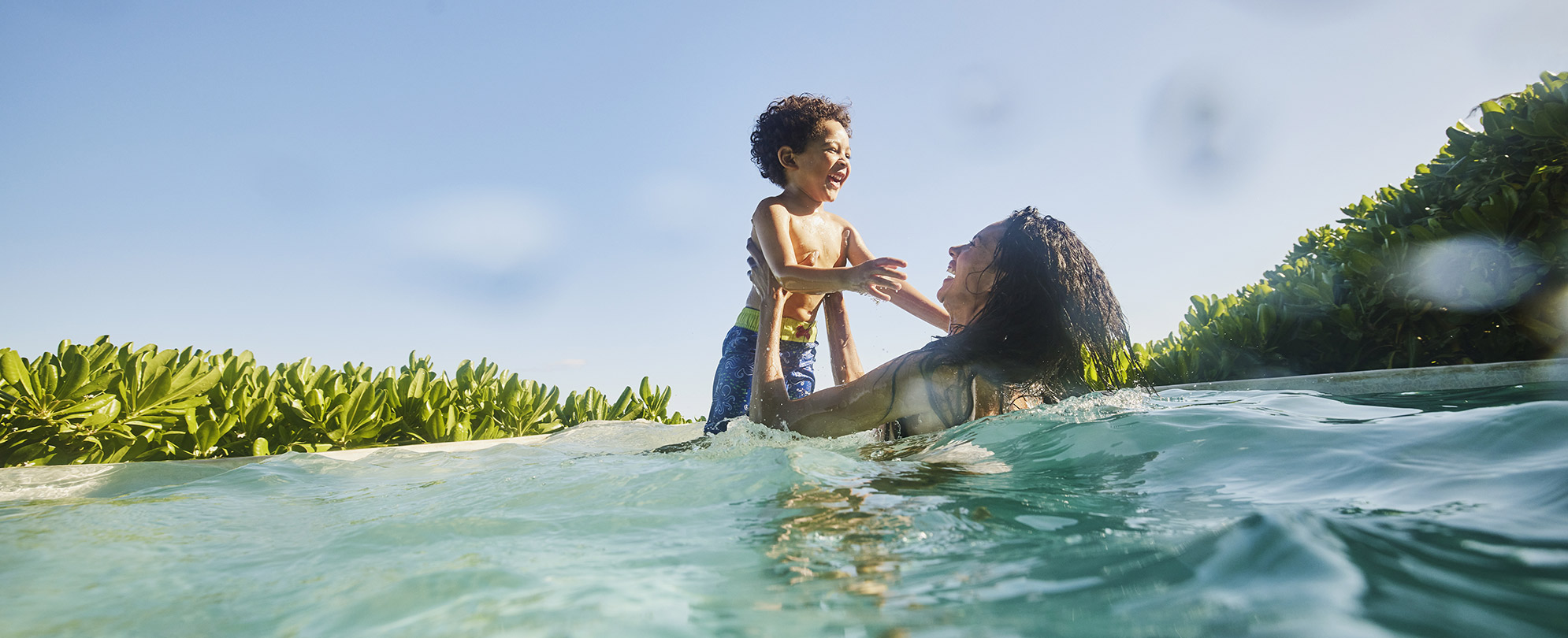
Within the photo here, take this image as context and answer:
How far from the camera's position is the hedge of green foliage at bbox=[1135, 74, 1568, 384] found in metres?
5.34

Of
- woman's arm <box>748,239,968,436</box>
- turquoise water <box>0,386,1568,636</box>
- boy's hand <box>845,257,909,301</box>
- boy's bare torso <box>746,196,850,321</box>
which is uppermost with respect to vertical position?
boy's bare torso <box>746,196,850,321</box>

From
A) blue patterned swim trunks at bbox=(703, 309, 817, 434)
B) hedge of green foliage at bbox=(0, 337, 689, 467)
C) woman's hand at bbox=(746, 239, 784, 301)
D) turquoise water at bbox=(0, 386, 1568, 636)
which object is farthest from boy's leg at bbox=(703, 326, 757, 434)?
hedge of green foliage at bbox=(0, 337, 689, 467)

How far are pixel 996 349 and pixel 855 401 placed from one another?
23.7 inches

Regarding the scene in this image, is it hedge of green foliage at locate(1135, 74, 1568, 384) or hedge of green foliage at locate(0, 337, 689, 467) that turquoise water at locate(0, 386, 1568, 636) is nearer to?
hedge of green foliage at locate(0, 337, 689, 467)

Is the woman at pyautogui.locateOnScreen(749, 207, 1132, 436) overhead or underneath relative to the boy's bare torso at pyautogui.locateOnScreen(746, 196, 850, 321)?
underneath

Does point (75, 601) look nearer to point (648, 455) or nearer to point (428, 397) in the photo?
A: point (648, 455)

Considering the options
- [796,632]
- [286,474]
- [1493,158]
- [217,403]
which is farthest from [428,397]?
[1493,158]

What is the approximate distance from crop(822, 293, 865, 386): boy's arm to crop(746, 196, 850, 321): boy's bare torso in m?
0.22

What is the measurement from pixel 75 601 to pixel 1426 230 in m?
7.99

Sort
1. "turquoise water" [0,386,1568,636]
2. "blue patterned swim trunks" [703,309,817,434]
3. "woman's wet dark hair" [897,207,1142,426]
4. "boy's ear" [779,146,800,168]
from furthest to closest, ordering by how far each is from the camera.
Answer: "boy's ear" [779,146,800,168] → "blue patterned swim trunks" [703,309,817,434] → "woman's wet dark hair" [897,207,1142,426] → "turquoise water" [0,386,1568,636]

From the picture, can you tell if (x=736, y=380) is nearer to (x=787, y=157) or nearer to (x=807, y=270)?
(x=807, y=270)

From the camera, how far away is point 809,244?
13.6 feet

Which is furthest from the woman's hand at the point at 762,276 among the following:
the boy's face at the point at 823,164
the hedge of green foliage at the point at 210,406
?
the hedge of green foliage at the point at 210,406

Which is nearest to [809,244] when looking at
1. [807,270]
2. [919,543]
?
[807,270]
